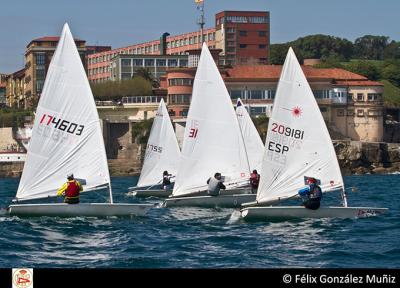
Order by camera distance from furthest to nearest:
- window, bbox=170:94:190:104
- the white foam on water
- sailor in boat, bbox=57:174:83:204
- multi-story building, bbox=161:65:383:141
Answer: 1. multi-story building, bbox=161:65:383:141
2. window, bbox=170:94:190:104
3. the white foam on water
4. sailor in boat, bbox=57:174:83:204

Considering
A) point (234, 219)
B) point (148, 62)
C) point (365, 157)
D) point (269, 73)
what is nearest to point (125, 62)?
point (148, 62)

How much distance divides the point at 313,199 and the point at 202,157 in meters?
9.50

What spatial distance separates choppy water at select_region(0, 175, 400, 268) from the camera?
15.7m

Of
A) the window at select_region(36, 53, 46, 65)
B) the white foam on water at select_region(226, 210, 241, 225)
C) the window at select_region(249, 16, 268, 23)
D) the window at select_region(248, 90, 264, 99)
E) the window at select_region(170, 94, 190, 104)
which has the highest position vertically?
the window at select_region(249, 16, 268, 23)

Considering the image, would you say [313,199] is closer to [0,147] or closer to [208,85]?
[208,85]

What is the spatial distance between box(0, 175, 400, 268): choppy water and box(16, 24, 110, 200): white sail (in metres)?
1.46

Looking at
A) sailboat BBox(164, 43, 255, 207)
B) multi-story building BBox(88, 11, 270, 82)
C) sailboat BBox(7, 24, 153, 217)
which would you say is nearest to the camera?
sailboat BBox(7, 24, 153, 217)

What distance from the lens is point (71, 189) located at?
78.4ft

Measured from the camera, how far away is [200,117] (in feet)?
106

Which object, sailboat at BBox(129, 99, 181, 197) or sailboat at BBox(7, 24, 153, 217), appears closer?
sailboat at BBox(7, 24, 153, 217)

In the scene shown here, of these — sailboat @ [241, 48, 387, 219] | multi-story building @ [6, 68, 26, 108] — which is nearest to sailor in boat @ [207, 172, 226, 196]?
sailboat @ [241, 48, 387, 219]
